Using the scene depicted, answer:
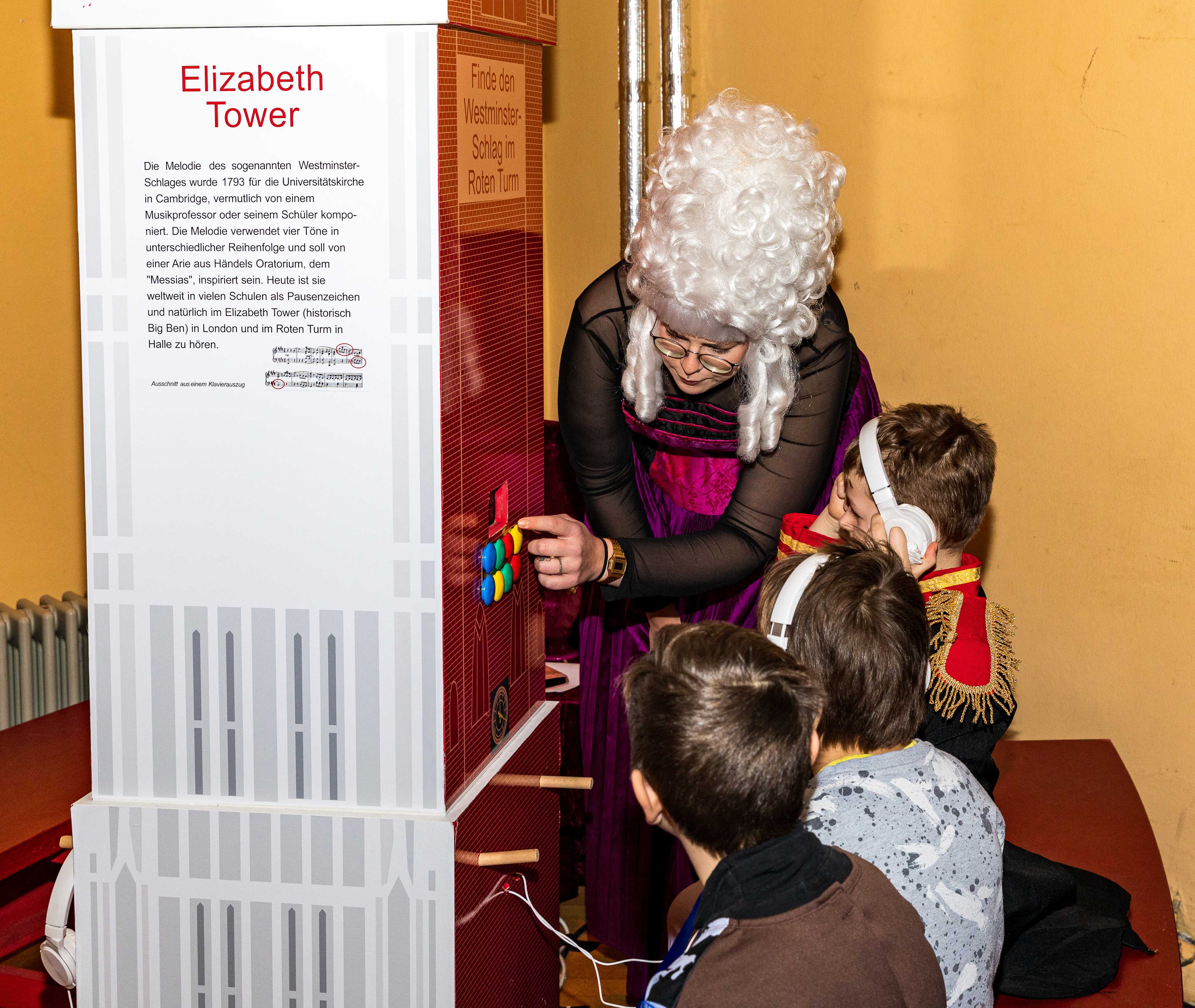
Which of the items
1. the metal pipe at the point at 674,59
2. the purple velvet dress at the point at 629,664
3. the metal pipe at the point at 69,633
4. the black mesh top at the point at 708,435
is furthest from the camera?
the metal pipe at the point at 69,633

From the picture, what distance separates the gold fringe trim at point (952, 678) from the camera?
1.84 metres

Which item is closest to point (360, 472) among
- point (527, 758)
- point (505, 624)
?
point (505, 624)

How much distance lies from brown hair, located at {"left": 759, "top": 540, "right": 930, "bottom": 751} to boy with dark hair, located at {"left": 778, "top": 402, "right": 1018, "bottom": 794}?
1.00 ft

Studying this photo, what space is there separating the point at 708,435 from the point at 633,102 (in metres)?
1.20

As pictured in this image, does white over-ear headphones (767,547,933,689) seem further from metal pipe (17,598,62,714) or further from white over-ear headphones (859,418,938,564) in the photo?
metal pipe (17,598,62,714)

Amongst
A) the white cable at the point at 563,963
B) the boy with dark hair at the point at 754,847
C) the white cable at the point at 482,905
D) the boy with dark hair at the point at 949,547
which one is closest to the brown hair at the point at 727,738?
the boy with dark hair at the point at 754,847

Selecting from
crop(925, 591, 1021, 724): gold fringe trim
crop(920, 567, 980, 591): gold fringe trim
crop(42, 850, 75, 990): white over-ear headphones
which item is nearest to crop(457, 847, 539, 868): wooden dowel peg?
crop(42, 850, 75, 990): white over-ear headphones

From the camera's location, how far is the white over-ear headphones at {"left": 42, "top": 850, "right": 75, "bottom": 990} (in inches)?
65.7

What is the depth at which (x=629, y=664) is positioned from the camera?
8.07ft

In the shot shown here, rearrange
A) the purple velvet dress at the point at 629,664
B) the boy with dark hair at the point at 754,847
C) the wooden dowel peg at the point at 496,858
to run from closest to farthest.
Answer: the boy with dark hair at the point at 754,847, the wooden dowel peg at the point at 496,858, the purple velvet dress at the point at 629,664

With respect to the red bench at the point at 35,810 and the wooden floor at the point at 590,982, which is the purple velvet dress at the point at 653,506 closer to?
the wooden floor at the point at 590,982

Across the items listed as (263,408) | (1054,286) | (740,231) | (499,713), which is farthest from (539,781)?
(1054,286)

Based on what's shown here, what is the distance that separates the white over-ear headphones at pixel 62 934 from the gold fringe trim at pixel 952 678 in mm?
1197

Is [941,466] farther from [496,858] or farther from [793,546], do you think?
[496,858]
